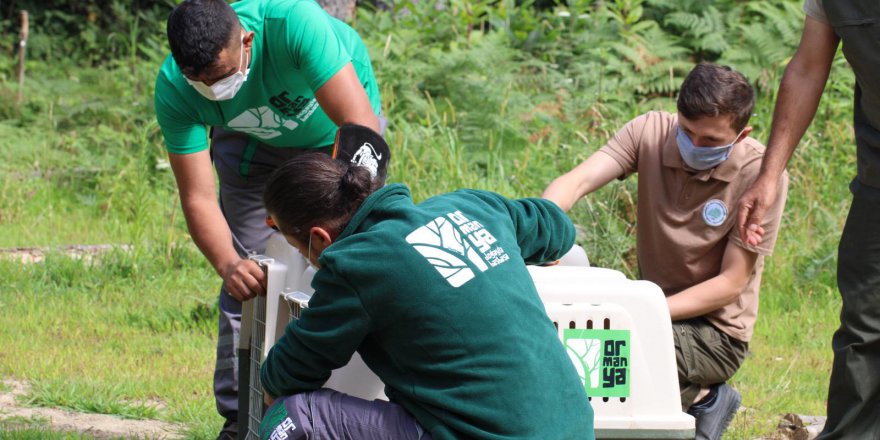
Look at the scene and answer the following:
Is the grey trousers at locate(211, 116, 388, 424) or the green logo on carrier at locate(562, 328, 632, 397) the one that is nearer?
the green logo on carrier at locate(562, 328, 632, 397)

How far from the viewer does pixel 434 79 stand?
8.59 meters

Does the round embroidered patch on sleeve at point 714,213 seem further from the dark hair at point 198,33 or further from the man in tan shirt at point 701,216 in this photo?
the dark hair at point 198,33

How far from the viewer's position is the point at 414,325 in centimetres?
242

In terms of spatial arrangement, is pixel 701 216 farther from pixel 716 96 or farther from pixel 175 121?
pixel 175 121

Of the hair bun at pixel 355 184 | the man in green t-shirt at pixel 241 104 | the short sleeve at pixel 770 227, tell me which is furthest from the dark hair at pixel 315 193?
the short sleeve at pixel 770 227

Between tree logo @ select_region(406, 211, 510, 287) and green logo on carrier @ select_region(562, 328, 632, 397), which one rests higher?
tree logo @ select_region(406, 211, 510, 287)

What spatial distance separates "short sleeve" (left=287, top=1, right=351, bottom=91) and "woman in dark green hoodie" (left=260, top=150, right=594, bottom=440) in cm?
102

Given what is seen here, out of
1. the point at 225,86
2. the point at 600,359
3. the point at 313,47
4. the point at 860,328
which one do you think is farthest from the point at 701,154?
the point at 225,86

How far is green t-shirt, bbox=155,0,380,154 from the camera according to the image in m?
3.59

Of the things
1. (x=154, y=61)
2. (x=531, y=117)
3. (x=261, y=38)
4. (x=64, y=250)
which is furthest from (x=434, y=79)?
(x=261, y=38)

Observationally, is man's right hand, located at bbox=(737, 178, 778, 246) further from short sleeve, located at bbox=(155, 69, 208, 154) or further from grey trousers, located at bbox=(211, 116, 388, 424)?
short sleeve, located at bbox=(155, 69, 208, 154)

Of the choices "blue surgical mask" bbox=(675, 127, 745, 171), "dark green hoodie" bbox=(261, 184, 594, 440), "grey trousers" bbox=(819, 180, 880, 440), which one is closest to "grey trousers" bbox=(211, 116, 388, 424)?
"blue surgical mask" bbox=(675, 127, 745, 171)

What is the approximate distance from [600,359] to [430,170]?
4.24 metres

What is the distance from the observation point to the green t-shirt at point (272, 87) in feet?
11.8
